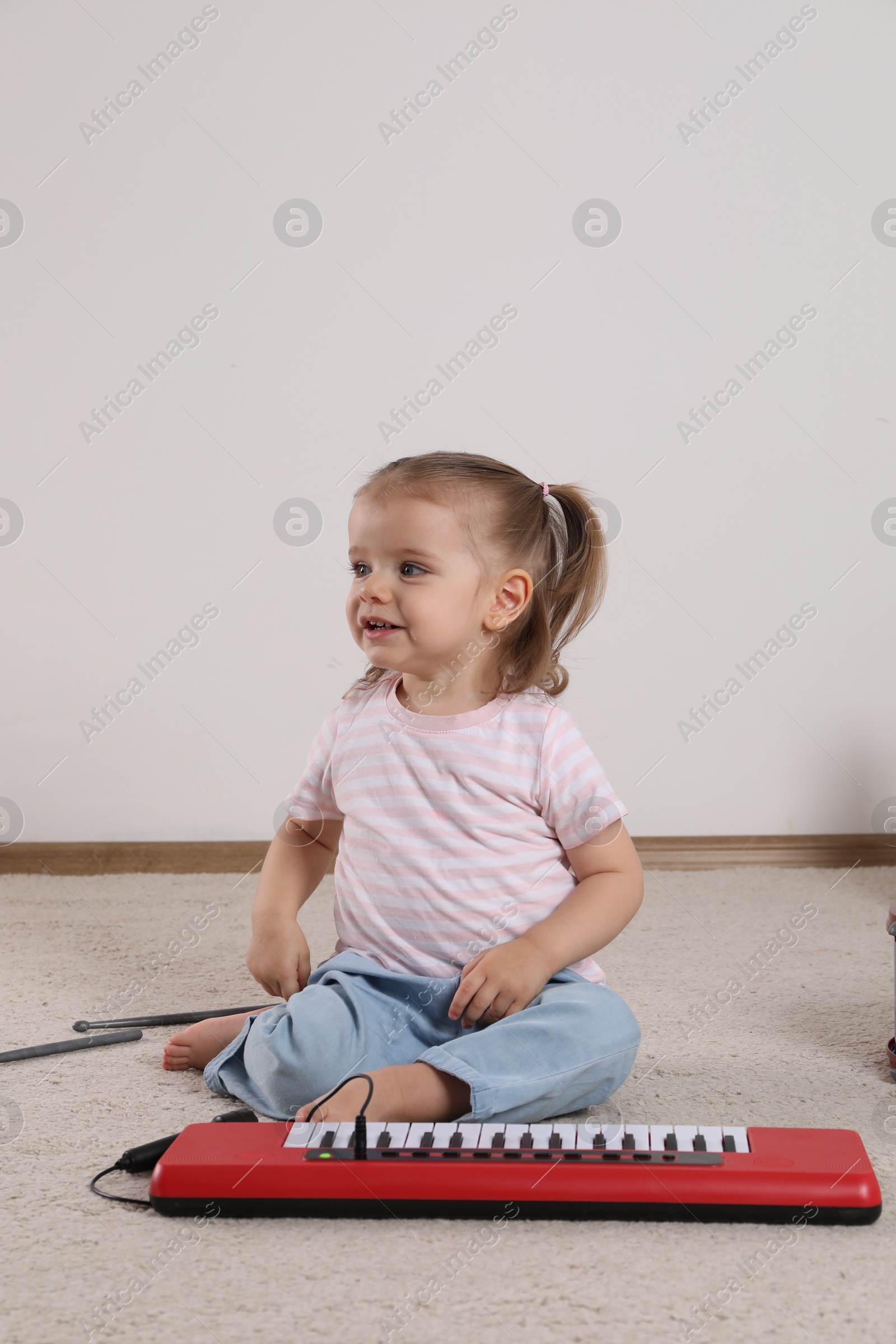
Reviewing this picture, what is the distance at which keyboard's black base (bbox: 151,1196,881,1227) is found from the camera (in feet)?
2.00

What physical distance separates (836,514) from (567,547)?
0.85 m

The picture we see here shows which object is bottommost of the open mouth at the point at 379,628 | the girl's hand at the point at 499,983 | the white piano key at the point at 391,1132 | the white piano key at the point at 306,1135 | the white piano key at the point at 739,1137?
the white piano key at the point at 739,1137

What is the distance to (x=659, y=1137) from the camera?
65 cm

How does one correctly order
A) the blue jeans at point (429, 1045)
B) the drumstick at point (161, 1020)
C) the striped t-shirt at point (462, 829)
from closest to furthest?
the blue jeans at point (429, 1045), the striped t-shirt at point (462, 829), the drumstick at point (161, 1020)

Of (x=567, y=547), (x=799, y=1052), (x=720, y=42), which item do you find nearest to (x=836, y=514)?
(x=720, y=42)

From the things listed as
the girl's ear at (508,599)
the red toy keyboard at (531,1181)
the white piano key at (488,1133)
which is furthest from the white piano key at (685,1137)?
the girl's ear at (508,599)

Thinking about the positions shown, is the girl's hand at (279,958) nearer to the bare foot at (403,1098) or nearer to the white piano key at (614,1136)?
the bare foot at (403,1098)

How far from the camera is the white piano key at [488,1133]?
645 millimetres

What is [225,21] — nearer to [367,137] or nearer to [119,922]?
[367,137]

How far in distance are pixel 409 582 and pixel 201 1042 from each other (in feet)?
1.31

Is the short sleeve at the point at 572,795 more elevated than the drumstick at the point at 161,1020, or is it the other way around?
the drumstick at the point at 161,1020

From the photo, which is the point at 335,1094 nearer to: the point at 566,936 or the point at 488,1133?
the point at 488,1133

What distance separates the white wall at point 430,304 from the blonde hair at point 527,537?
0.69 meters

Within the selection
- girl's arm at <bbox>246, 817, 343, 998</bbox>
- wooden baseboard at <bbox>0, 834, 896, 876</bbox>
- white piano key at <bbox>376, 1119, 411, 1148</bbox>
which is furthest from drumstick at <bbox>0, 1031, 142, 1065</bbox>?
wooden baseboard at <bbox>0, 834, 896, 876</bbox>
